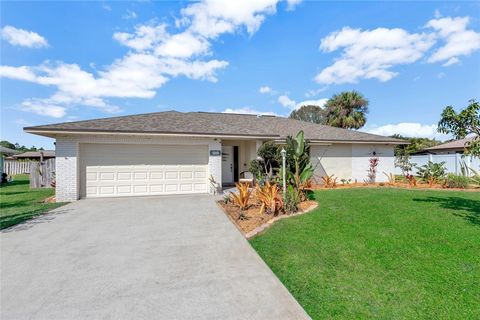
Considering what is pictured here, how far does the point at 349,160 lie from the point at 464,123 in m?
9.30

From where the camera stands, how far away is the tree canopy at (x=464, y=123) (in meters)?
6.11

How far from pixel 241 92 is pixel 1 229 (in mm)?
17749

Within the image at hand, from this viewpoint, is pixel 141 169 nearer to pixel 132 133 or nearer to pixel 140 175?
pixel 140 175

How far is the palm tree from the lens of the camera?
27797mm

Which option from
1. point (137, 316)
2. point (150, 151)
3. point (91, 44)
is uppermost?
point (91, 44)

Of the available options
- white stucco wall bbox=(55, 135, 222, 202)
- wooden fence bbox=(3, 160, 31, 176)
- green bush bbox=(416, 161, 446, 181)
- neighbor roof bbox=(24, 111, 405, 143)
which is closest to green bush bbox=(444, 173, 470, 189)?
green bush bbox=(416, 161, 446, 181)

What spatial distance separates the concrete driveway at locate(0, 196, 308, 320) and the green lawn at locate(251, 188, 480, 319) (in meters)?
0.49

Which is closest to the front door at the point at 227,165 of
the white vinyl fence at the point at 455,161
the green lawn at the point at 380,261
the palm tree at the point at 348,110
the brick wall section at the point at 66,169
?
the brick wall section at the point at 66,169

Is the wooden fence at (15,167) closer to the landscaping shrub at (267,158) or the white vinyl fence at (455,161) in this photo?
the landscaping shrub at (267,158)

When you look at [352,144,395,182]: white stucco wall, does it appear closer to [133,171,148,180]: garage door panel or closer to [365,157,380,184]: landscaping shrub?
[365,157,380,184]: landscaping shrub

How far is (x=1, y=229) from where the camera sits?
662cm

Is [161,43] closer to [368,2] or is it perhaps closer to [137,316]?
[368,2]

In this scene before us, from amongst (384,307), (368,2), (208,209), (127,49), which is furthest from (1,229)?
(368,2)

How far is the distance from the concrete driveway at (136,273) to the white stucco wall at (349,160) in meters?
9.92
